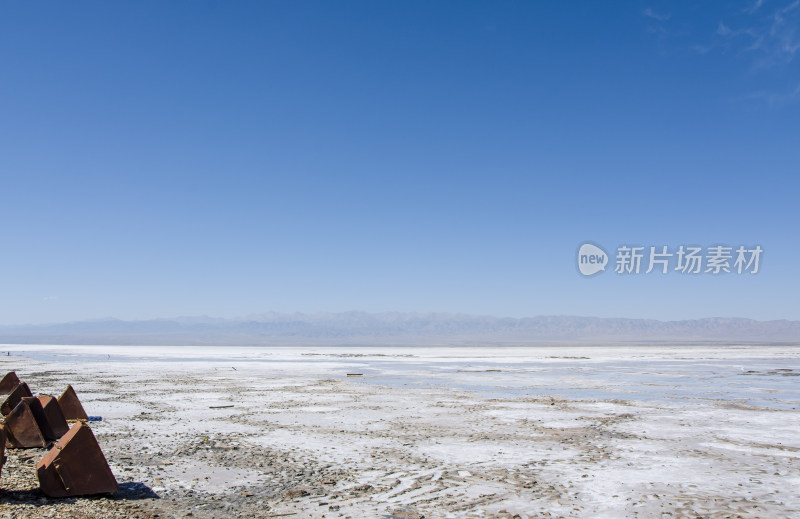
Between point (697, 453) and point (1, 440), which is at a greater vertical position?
point (1, 440)

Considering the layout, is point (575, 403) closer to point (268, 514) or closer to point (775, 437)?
point (775, 437)

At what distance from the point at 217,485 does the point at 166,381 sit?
19826 millimetres

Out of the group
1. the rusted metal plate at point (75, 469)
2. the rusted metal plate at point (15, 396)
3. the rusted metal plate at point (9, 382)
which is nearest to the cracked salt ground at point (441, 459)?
the rusted metal plate at point (75, 469)

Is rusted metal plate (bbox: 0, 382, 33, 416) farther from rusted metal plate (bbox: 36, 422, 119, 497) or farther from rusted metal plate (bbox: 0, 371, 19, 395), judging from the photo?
rusted metal plate (bbox: 36, 422, 119, 497)

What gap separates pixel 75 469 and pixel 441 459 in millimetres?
5372

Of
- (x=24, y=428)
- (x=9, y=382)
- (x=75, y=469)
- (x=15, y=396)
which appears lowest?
(x=9, y=382)

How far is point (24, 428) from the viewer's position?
33.6ft

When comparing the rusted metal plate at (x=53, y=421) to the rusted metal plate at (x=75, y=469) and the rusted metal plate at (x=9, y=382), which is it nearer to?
the rusted metal plate at (x=75, y=469)

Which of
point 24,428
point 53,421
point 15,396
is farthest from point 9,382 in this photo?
point 24,428

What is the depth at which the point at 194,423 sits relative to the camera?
13.2m

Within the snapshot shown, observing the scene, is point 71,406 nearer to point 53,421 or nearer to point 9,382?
point 53,421

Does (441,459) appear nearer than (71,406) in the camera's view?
Yes

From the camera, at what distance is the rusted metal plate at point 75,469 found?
6871 mm

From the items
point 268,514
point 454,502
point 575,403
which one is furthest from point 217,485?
point 575,403
